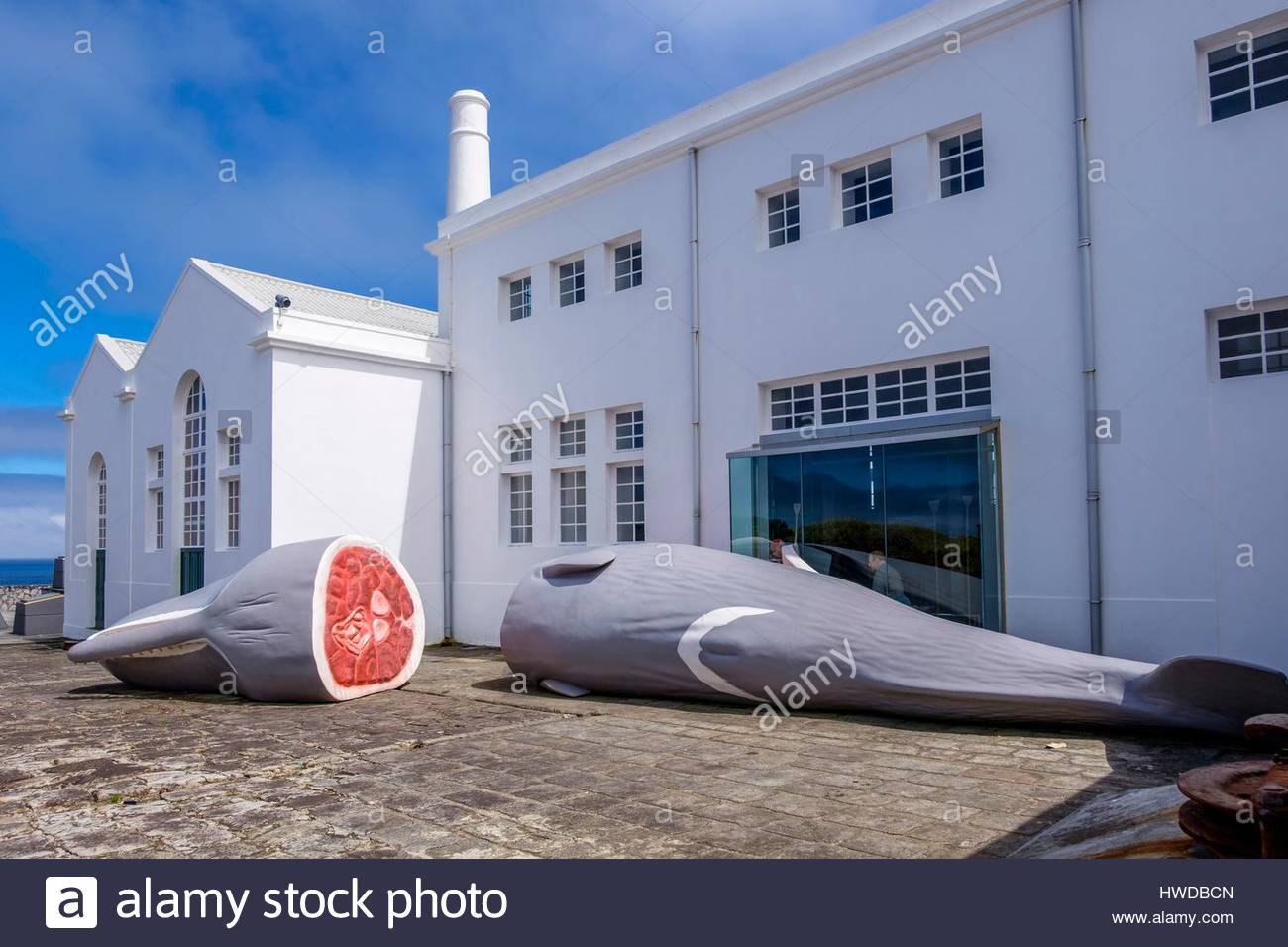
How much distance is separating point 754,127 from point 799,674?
295 inches

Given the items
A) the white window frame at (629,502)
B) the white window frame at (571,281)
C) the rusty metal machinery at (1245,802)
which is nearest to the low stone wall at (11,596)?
the white window frame at (571,281)

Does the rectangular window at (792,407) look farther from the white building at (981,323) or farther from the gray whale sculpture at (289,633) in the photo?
the gray whale sculpture at (289,633)

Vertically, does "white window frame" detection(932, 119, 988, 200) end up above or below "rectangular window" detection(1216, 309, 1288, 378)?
above

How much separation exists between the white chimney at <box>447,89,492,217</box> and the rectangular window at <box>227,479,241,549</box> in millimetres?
6866

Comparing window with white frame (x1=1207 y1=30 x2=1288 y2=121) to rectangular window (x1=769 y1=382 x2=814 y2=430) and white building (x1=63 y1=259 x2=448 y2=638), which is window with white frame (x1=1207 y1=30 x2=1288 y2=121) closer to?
rectangular window (x1=769 y1=382 x2=814 y2=430)

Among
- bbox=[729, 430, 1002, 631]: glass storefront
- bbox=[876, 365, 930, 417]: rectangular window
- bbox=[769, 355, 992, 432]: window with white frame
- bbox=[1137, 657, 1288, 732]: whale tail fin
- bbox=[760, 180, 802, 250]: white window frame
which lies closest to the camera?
bbox=[1137, 657, 1288, 732]: whale tail fin

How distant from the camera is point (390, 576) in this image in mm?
9695

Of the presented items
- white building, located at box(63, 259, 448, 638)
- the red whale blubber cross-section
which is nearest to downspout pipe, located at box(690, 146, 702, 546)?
the red whale blubber cross-section

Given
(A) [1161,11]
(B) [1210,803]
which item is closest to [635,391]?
(A) [1161,11]

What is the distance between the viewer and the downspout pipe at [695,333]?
12.2 m

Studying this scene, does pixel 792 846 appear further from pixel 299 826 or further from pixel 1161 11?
pixel 1161 11

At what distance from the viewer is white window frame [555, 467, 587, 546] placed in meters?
14.2

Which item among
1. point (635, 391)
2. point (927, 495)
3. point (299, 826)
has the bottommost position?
point (299, 826)

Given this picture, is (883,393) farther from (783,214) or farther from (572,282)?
(572,282)
